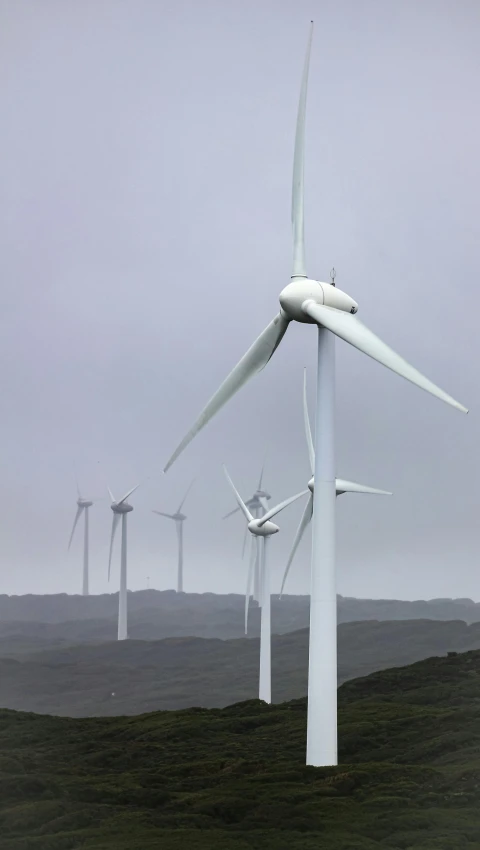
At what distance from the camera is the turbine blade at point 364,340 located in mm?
48875

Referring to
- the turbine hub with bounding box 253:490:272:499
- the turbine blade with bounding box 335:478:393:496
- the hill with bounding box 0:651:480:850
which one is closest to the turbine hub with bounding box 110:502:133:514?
the turbine hub with bounding box 253:490:272:499

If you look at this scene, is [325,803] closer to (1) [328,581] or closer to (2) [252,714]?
(1) [328,581]

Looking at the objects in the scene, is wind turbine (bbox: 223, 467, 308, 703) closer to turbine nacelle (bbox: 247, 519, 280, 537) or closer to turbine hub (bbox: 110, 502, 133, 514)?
turbine nacelle (bbox: 247, 519, 280, 537)

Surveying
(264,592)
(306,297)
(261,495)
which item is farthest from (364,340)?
(261,495)

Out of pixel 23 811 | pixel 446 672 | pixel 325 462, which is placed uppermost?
pixel 325 462

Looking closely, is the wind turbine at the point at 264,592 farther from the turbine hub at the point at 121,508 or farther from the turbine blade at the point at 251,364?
the turbine hub at the point at 121,508

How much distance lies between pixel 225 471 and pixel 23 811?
39.1 m

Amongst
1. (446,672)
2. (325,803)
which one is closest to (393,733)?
(325,803)

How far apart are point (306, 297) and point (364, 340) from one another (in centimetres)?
418

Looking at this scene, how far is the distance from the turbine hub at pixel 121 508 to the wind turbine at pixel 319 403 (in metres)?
125

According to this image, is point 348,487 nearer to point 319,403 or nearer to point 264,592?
point 319,403

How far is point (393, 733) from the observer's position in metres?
83.5

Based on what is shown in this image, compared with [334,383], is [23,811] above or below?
below

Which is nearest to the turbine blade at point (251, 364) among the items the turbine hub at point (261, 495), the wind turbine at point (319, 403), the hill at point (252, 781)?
the wind turbine at point (319, 403)
